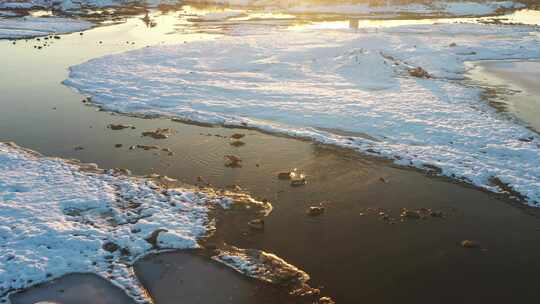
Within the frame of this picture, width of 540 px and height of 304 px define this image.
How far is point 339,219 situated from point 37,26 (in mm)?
49570

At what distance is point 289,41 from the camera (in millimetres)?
41031

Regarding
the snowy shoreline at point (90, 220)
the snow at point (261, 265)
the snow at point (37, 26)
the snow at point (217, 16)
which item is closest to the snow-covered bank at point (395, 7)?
the snow at point (217, 16)

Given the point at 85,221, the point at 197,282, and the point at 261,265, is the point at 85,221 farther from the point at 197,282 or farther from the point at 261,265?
the point at 261,265

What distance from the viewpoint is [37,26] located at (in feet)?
165

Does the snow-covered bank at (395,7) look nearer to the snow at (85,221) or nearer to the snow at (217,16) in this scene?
the snow at (217,16)

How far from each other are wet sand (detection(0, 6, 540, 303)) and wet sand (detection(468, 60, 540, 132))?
885cm

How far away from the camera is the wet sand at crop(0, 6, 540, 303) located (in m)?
10.2

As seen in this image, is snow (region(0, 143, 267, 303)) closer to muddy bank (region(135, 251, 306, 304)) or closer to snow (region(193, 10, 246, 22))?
muddy bank (region(135, 251, 306, 304))

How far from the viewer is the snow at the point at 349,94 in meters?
16.9

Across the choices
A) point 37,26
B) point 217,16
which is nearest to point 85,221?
point 37,26

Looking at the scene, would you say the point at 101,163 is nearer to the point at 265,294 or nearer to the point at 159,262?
the point at 159,262

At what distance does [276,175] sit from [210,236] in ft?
13.0

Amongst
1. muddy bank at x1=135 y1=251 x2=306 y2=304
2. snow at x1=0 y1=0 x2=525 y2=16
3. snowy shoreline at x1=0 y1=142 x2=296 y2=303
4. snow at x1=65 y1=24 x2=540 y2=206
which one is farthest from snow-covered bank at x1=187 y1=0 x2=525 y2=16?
muddy bank at x1=135 y1=251 x2=306 y2=304

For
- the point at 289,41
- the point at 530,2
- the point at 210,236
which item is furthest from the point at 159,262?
the point at 530,2
